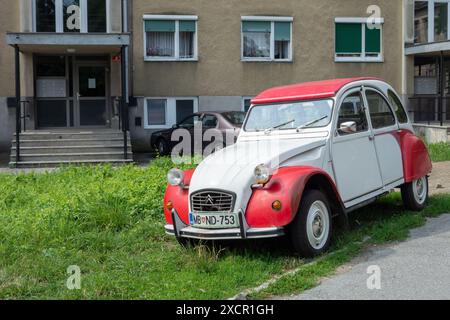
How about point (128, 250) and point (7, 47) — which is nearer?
point (128, 250)

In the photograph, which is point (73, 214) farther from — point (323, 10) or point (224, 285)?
point (323, 10)

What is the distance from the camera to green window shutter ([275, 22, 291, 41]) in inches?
880

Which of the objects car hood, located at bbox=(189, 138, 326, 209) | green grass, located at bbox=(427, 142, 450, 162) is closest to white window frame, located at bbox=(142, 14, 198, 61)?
green grass, located at bbox=(427, 142, 450, 162)

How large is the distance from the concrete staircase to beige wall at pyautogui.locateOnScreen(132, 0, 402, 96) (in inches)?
149

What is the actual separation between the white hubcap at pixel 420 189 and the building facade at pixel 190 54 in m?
12.6

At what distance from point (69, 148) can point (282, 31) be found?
9615 mm

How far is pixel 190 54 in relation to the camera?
21.9 meters

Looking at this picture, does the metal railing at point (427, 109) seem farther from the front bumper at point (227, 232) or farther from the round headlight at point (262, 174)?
the front bumper at point (227, 232)

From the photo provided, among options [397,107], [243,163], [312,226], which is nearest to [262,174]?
[243,163]

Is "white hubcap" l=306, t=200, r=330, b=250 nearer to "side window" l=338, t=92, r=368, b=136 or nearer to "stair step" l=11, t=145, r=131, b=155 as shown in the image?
"side window" l=338, t=92, r=368, b=136

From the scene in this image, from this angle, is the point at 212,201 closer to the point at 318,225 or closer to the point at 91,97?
the point at 318,225

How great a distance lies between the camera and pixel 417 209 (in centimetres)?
845

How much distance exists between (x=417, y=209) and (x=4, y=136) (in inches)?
648

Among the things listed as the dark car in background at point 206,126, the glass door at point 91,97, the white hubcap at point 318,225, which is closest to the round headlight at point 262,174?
the white hubcap at point 318,225
